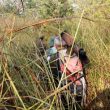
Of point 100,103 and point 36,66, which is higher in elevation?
point 36,66

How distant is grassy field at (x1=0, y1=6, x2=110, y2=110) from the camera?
4.03 feet

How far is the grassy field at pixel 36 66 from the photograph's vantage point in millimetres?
1229

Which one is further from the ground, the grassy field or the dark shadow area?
the grassy field

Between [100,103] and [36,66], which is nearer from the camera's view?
[36,66]

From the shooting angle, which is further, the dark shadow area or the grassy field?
the dark shadow area

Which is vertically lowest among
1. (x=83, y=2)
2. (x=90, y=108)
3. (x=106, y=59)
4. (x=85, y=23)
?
(x=90, y=108)

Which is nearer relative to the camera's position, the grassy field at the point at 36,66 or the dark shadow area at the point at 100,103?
the grassy field at the point at 36,66

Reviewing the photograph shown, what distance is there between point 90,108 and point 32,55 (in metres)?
0.62

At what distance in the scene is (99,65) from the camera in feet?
7.76

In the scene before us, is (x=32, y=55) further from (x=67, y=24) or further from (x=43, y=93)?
(x=67, y=24)

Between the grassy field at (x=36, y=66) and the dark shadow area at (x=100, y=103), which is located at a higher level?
the grassy field at (x=36, y=66)

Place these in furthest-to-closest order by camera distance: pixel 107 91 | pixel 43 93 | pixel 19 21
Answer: pixel 107 91 < pixel 19 21 < pixel 43 93

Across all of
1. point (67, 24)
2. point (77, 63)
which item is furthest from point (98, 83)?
point (67, 24)

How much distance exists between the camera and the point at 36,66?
1532 millimetres
